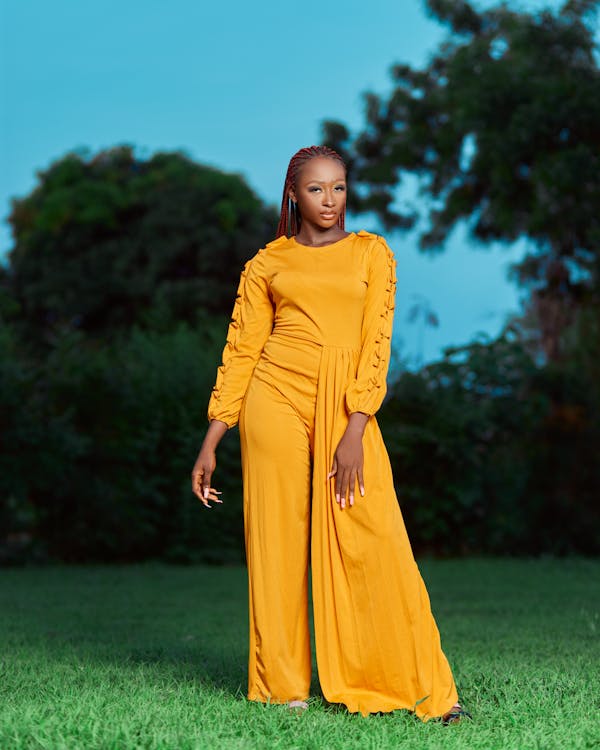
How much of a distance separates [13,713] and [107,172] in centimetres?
2501

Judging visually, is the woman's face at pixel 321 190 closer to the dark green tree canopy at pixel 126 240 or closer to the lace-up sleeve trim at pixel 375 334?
the lace-up sleeve trim at pixel 375 334

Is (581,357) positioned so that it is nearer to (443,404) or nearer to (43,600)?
(443,404)

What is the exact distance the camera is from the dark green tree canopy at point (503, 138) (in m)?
13.7

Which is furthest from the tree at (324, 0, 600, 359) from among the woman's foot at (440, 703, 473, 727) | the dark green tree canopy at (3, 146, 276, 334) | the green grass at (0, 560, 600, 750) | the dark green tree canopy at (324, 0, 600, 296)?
the woman's foot at (440, 703, 473, 727)

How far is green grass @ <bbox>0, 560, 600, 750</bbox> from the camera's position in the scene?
10.9ft

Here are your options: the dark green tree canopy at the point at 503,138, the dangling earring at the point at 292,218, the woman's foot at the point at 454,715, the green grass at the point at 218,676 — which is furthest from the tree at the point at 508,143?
the woman's foot at the point at 454,715

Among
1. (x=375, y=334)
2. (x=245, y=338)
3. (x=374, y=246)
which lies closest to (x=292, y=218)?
(x=374, y=246)

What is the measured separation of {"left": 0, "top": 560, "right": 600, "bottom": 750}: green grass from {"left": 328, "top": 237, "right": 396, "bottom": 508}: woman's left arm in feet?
2.92

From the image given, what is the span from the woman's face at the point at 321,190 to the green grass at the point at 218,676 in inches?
73.4

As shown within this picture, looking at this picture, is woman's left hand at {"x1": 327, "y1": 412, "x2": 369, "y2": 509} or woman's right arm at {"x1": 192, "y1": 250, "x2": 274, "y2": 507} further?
woman's right arm at {"x1": 192, "y1": 250, "x2": 274, "y2": 507}

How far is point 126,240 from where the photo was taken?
2586 centimetres

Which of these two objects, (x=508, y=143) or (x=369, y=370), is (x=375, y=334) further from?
(x=508, y=143)

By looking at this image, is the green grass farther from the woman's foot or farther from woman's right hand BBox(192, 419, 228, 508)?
woman's right hand BBox(192, 419, 228, 508)

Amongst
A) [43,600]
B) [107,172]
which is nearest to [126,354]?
[43,600]
